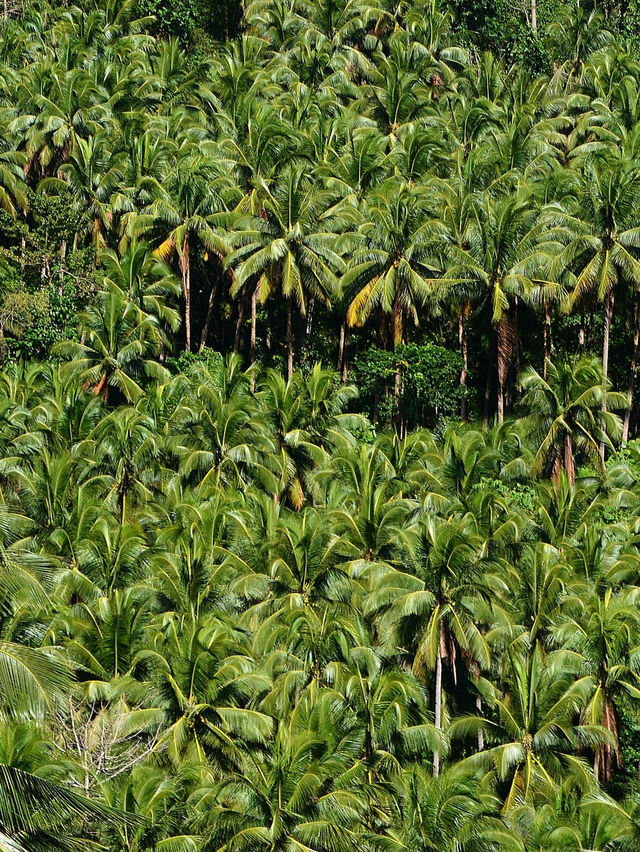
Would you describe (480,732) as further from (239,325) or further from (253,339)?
(239,325)

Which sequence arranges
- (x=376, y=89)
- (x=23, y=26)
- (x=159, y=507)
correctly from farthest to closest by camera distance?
(x=23, y=26) < (x=376, y=89) < (x=159, y=507)

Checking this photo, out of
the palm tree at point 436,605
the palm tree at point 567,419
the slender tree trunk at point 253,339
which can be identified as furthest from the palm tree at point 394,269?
the palm tree at point 436,605

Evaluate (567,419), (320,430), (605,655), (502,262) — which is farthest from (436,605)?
(502,262)

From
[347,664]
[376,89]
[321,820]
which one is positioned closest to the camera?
[321,820]

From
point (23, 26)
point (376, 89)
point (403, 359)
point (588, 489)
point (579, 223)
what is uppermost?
point (23, 26)

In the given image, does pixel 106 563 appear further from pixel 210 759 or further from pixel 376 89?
pixel 376 89

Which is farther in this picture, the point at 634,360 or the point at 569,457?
the point at 634,360

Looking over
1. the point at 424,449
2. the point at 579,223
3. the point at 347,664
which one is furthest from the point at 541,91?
the point at 347,664

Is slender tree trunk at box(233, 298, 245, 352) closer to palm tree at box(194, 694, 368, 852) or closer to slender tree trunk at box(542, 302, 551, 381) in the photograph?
slender tree trunk at box(542, 302, 551, 381)
